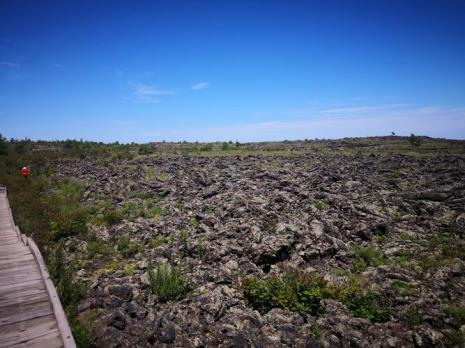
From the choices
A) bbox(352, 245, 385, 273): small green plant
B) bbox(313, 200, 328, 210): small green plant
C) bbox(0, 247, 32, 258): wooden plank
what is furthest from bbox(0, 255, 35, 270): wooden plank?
bbox(313, 200, 328, 210): small green plant

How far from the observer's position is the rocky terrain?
657 centimetres

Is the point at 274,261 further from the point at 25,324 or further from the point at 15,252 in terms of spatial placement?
the point at 15,252

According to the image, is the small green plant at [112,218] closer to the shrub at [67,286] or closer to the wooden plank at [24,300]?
the shrub at [67,286]

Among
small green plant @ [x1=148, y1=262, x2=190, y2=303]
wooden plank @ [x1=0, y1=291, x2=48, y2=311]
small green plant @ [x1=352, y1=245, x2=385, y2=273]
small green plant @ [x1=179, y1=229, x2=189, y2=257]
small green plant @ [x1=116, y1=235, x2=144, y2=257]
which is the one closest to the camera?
wooden plank @ [x1=0, y1=291, x2=48, y2=311]

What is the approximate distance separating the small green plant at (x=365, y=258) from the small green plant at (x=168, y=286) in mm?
5363

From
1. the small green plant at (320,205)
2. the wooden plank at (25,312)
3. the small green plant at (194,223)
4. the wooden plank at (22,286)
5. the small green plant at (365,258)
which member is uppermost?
the small green plant at (320,205)

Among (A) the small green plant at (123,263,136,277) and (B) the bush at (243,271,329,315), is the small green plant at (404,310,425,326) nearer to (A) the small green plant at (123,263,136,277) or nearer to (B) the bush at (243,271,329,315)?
(B) the bush at (243,271,329,315)

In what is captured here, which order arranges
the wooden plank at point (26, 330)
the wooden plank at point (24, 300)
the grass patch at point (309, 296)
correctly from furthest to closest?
the grass patch at point (309, 296), the wooden plank at point (24, 300), the wooden plank at point (26, 330)

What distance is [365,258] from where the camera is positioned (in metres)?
9.89

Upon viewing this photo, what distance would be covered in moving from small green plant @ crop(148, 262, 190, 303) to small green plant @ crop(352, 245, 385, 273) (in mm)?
5363

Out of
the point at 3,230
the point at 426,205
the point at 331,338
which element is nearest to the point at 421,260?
the point at 331,338

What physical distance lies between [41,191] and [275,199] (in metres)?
15.9

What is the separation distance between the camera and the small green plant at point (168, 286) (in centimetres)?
774

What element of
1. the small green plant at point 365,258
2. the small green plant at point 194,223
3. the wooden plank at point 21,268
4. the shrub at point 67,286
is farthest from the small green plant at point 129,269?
the small green plant at point 365,258
